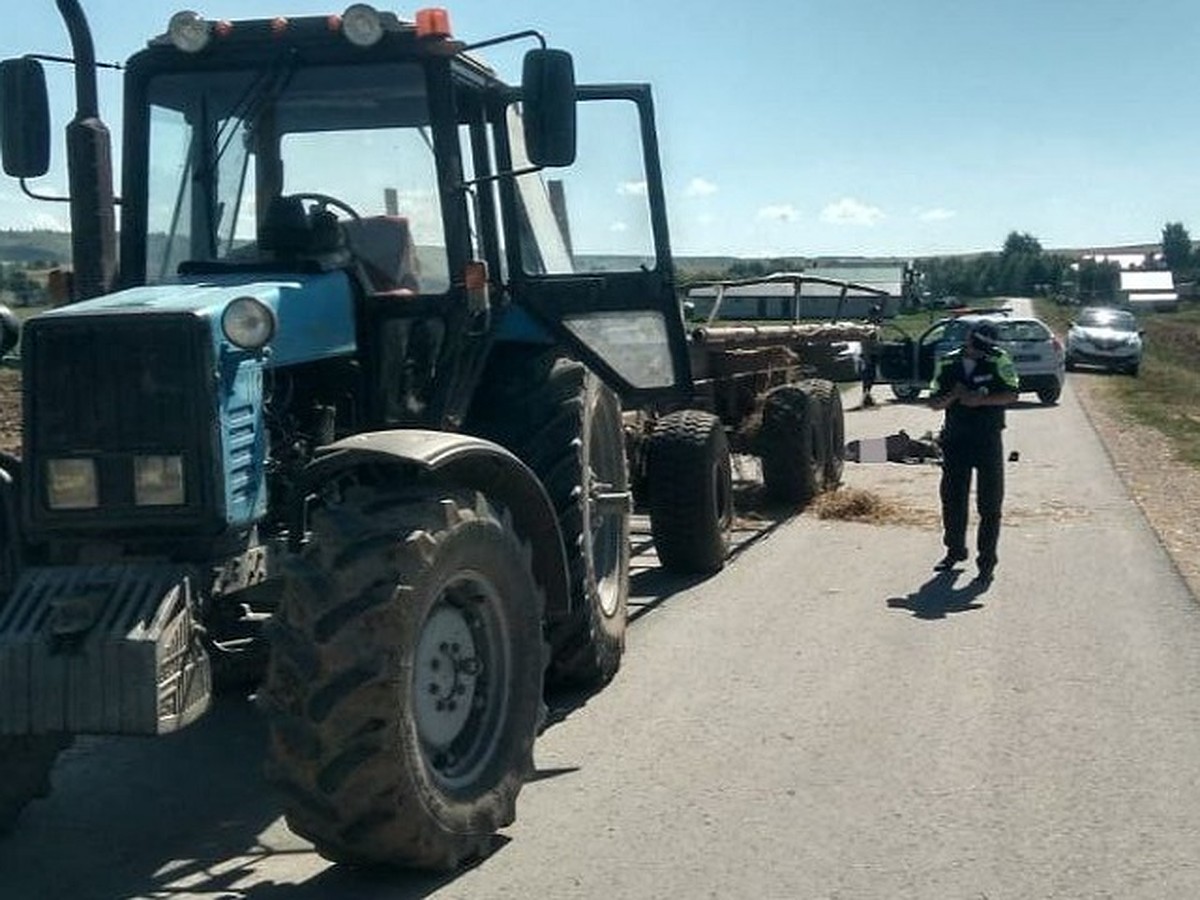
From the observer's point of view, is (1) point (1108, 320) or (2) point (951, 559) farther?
(1) point (1108, 320)

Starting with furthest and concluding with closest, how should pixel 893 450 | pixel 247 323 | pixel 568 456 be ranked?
pixel 893 450, pixel 568 456, pixel 247 323

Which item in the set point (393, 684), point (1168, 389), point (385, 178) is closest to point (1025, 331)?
point (1168, 389)

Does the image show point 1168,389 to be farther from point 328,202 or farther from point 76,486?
point 76,486

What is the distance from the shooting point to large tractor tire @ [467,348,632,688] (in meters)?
6.74

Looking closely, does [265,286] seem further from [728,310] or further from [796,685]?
[728,310]

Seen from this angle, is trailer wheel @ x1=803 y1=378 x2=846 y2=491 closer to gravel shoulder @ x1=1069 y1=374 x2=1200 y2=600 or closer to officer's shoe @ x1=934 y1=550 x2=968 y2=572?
gravel shoulder @ x1=1069 y1=374 x2=1200 y2=600

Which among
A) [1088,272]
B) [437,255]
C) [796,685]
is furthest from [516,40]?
[1088,272]

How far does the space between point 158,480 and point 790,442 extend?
8.24m

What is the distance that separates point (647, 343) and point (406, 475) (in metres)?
3.68

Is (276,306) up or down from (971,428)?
up

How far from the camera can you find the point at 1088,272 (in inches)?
4112

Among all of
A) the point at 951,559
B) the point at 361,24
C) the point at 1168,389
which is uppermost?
the point at 361,24

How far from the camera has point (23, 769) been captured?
5227mm

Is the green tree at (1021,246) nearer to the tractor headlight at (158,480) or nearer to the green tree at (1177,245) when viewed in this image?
the green tree at (1177,245)
